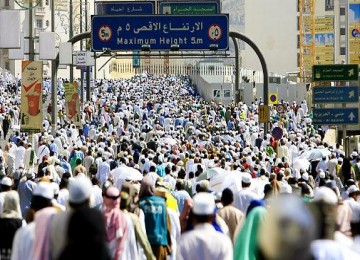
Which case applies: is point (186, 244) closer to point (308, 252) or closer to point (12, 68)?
point (308, 252)

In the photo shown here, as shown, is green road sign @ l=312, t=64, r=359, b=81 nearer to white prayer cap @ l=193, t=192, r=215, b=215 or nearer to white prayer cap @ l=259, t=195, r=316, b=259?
white prayer cap @ l=193, t=192, r=215, b=215

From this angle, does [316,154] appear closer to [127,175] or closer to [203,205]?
[127,175]

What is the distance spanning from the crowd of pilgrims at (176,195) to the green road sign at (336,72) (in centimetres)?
181

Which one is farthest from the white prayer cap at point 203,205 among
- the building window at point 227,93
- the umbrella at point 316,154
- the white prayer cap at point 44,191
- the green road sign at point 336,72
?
the building window at point 227,93

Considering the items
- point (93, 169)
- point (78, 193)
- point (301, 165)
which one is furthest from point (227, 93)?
point (78, 193)

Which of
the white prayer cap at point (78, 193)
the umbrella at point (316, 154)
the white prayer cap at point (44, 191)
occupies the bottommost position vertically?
the umbrella at point (316, 154)

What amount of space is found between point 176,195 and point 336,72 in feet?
48.5

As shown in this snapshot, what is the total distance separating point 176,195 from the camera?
53.7 ft

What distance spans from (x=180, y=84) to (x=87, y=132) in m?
43.7

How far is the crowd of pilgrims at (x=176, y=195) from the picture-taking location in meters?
5.97

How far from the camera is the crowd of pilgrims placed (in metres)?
5.97

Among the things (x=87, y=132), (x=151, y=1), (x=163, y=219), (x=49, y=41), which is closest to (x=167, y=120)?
(x=87, y=132)

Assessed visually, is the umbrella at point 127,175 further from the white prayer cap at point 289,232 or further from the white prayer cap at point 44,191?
the white prayer cap at point 289,232

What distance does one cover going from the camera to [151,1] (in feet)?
119
